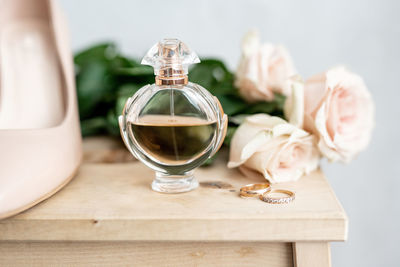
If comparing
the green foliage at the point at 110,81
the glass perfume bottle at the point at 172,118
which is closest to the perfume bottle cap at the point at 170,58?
the glass perfume bottle at the point at 172,118

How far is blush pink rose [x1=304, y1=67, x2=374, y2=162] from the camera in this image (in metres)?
0.51

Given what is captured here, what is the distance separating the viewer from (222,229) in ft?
1.32

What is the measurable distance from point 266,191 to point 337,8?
55 cm

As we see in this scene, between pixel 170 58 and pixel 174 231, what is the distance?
0.16 meters

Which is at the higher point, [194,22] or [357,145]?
[194,22]

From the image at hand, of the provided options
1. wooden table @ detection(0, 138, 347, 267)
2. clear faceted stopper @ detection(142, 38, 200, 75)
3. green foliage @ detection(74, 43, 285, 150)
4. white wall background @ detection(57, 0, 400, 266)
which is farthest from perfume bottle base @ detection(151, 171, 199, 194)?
white wall background @ detection(57, 0, 400, 266)

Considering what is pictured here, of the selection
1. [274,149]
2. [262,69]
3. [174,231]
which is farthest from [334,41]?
[174,231]

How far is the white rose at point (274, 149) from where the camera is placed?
19.2 inches

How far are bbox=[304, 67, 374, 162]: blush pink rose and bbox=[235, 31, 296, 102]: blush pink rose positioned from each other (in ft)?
0.28

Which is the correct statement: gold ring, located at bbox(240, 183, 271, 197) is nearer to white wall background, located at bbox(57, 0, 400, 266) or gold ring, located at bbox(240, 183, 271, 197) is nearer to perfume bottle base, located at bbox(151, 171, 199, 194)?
perfume bottle base, located at bbox(151, 171, 199, 194)

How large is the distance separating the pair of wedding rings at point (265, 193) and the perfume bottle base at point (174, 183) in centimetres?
6

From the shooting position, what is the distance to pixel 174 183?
1.57 feet

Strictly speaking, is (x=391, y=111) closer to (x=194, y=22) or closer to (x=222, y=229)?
(x=194, y=22)

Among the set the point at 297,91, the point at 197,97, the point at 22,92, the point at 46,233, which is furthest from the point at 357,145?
the point at 22,92
